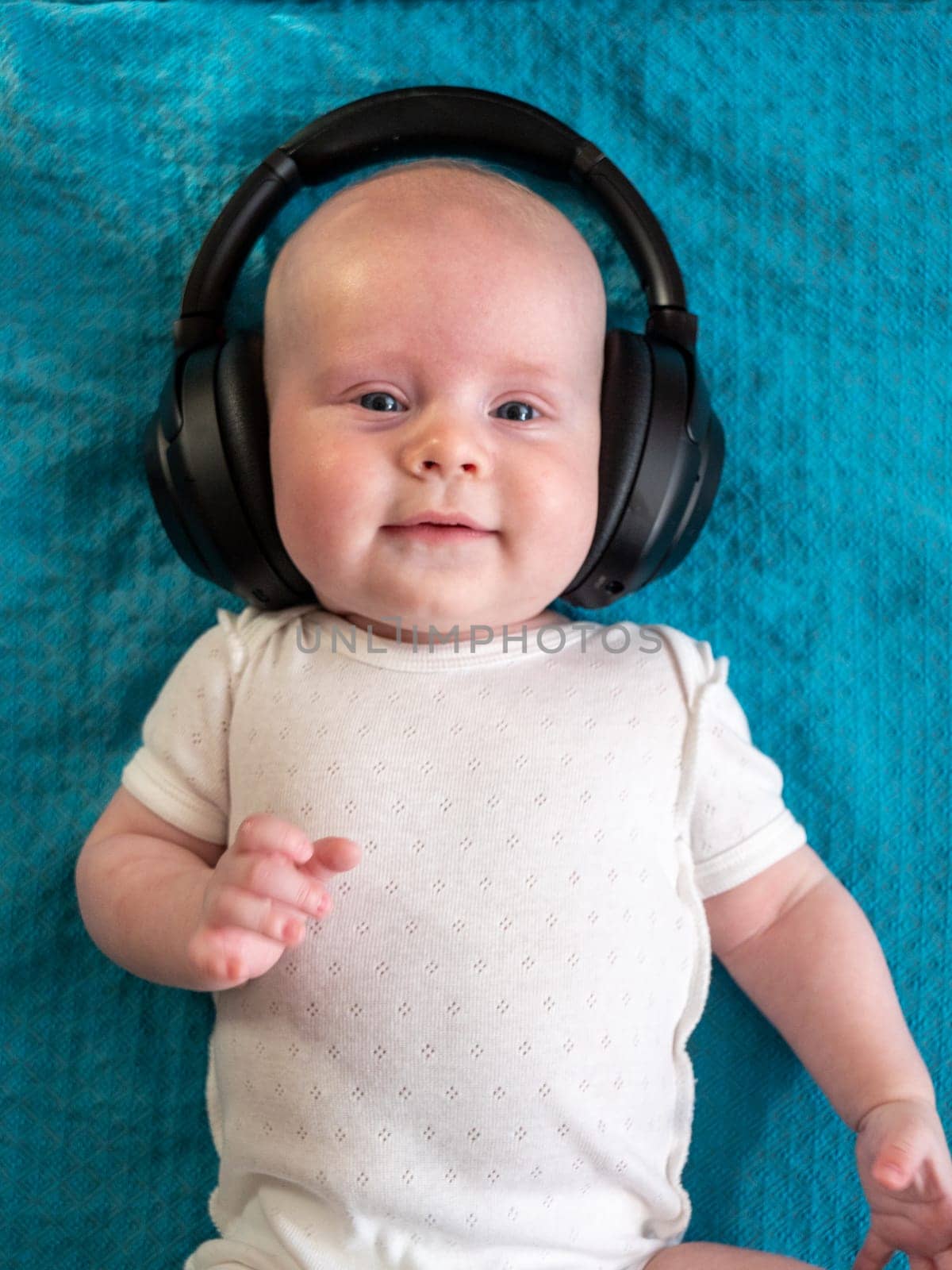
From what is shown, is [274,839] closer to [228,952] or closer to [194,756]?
[228,952]

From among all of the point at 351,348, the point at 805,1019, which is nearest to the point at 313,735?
the point at 351,348

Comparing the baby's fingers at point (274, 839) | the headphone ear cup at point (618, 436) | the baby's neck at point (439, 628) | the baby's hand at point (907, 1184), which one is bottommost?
the baby's hand at point (907, 1184)

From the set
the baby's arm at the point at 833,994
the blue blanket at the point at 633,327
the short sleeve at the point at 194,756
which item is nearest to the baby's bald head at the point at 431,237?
the blue blanket at the point at 633,327

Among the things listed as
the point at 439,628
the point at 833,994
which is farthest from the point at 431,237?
the point at 833,994

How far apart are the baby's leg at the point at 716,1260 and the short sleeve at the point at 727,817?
0.33m

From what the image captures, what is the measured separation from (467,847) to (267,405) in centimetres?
47

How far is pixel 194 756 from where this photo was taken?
117 centimetres

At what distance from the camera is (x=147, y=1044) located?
126cm

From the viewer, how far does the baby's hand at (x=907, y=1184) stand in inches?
39.2

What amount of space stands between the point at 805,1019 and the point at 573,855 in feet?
1.00

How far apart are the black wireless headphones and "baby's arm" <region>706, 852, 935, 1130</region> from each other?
0.37 metres

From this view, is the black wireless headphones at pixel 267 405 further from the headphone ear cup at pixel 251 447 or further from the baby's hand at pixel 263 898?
the baby's hand at pixel 263 898

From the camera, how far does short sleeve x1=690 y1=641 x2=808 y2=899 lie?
1.16m

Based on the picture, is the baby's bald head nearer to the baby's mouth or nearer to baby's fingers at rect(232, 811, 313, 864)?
the baby's mouth
